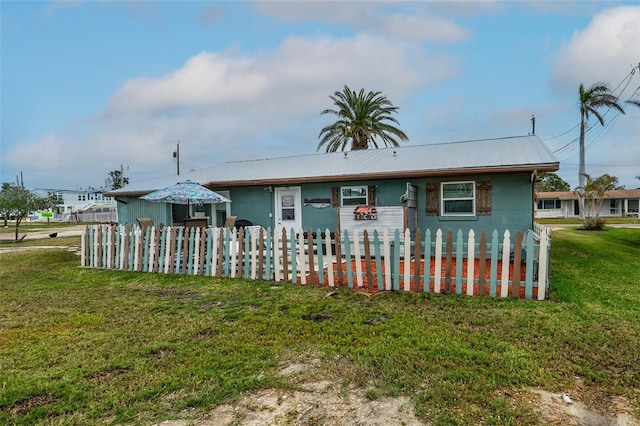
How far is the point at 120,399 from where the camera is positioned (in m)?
2.82

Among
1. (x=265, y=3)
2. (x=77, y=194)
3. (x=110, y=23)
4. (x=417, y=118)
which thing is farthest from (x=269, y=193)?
(x=77, y=194)

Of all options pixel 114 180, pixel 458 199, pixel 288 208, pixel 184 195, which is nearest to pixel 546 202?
pixel 458 199

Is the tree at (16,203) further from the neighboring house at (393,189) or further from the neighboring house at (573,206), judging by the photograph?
the neighboring house at (573,206)

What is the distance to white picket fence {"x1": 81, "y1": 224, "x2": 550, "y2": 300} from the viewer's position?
18.9 feet

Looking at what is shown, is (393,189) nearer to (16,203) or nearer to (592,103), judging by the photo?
(16,203)

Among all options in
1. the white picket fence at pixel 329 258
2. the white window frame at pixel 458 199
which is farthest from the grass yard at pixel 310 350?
the white window frame at pixel 458 199

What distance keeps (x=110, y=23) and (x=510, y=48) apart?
521 inches

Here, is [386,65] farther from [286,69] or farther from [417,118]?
[417,118]

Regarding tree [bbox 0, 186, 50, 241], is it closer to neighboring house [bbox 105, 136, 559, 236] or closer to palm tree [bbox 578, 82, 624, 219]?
neighboring house [bbox 105, 136, 559, 236]

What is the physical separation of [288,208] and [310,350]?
31.4ft

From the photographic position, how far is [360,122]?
82.3 feet

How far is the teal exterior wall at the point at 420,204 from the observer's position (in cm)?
1023

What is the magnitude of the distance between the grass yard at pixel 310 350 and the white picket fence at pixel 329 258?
370 mm

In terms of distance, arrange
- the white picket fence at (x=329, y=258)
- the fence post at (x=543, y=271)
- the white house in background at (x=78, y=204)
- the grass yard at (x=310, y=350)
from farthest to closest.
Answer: the white house in background at (x=78, y=204) → the white picket fence at (x=329, y=258) → the fence post at (x=543, y=271) → the grass yard at (x=310, y=350)
